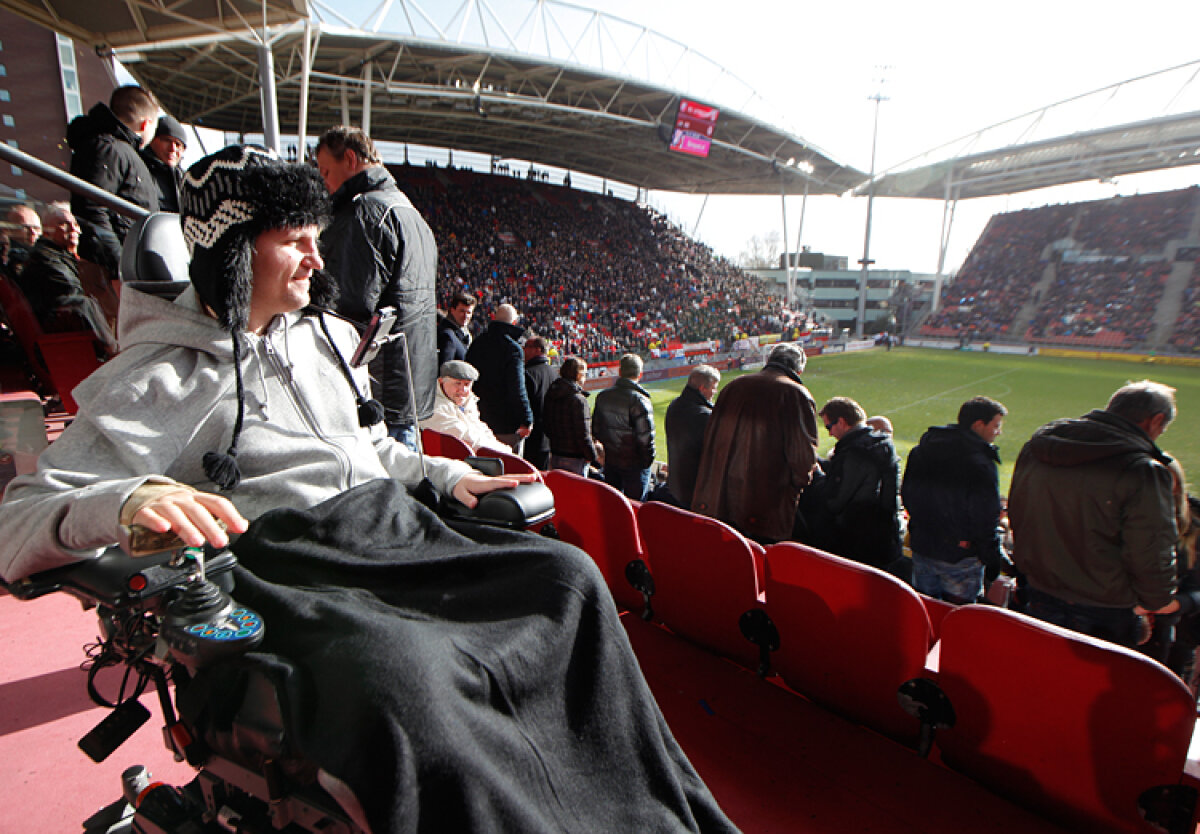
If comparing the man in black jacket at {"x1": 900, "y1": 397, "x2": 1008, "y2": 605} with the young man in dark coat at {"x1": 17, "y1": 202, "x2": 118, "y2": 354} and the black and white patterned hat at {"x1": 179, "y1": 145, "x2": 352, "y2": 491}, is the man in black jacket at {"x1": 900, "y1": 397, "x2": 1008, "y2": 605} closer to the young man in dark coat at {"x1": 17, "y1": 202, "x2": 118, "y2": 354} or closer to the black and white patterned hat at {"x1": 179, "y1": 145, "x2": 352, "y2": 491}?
the black and white patterned hat at {"x1": 179, "y1": 145, "x2": 352, "y2": 491}

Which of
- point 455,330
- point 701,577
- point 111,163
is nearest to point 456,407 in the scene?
point 455,330

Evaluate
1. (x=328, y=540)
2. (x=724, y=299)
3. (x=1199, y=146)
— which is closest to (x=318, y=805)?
(x=328, y=540)

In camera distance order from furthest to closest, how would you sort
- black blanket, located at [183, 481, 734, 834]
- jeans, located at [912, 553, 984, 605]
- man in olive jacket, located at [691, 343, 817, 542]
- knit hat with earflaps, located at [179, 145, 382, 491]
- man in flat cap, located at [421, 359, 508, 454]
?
1. man in flat cap, located at [421, 359, 508, 454]
2. man in olive jacket, located at [691, 343, 817, 542]
3. jeans, located at [912, 553, 984, 605]
4. knit hat with earflaps, located at [179, 145, 382, 491]
5. black blanket, located at [183, 481, 734, 834]

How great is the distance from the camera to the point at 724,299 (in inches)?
→ 1331

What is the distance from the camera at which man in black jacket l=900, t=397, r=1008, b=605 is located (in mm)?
2998

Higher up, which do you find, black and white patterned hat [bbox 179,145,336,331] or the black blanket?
black and white patterned hat [bbox 179,145,336,331]

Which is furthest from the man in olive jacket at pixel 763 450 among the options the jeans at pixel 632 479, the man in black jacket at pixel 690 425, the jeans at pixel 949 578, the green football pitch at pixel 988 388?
the green football pitch at pixel 988 388

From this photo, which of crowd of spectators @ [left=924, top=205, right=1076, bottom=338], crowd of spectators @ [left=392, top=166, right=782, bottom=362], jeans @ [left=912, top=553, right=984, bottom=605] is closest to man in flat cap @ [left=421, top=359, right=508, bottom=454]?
jeans @ [left=912, top=553, right=984, bottom=605]

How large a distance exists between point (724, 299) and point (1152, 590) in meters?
32.7

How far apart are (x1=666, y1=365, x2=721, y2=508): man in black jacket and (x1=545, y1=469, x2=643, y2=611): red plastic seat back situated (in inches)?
58.2

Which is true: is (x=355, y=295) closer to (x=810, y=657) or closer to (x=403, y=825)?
(x=403, y=825)

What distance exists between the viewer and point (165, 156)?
333 centimetres

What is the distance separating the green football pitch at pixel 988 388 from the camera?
36.3 feet

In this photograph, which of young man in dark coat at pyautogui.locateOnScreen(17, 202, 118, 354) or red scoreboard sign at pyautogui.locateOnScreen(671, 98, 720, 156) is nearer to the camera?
young man in dark coat at pyautogui.locateOnScreen(17, 202, 118, 354)
